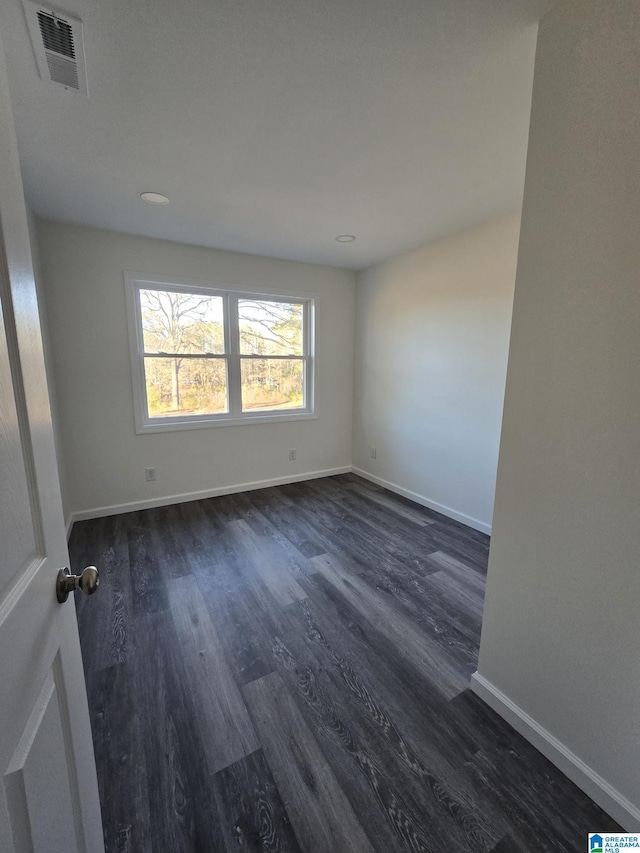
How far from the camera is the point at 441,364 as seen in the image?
3258mm

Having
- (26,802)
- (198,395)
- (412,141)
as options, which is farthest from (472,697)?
(198,395)

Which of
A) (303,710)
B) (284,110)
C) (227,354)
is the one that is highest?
(284,110)

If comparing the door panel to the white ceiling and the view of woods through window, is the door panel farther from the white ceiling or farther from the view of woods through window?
the view of woods through window

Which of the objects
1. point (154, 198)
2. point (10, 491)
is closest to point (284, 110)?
point (154, 198)

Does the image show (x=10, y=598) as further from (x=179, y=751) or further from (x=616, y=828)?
(x=616, y=828)

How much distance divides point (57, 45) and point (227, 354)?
2.45m

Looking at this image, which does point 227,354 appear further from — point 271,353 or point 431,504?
point 431,504

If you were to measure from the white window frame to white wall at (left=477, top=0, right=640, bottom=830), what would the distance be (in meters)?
2.89

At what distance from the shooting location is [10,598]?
524 mm

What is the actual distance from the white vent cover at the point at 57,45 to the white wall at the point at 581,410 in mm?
1600

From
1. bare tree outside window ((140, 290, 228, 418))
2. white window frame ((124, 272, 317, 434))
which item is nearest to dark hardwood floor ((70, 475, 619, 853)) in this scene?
white window frame ((124, 272, 317, 434))

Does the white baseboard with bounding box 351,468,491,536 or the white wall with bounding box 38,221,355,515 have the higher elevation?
the white wall with bounding box 38,221,355,515

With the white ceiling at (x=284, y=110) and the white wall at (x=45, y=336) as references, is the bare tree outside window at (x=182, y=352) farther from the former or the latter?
the white ceiling at (x=284, y=110)

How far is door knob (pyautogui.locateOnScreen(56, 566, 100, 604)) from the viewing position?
0.72 metres
